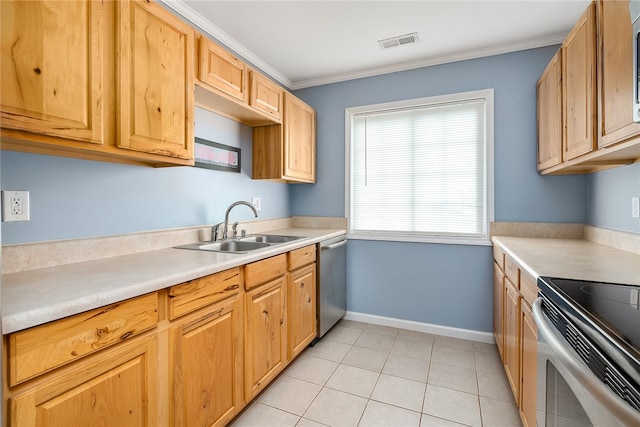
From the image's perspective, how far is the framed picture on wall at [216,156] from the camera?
2221mm

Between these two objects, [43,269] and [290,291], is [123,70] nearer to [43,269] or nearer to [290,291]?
[43,269]

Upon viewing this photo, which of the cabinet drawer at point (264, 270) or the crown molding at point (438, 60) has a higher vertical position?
the crown molding at point (438, 60)

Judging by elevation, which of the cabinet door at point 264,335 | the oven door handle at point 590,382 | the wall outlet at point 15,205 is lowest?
the cabinet door at point 264,335

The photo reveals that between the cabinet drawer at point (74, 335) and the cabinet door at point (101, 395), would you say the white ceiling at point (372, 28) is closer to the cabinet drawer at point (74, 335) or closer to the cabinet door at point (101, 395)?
the cabinet drawer at point (74, 335)

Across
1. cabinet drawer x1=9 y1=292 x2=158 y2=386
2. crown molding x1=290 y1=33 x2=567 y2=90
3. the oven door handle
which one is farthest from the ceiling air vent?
cabinet drawer x1=9 y1=292 x2=158 y2=386

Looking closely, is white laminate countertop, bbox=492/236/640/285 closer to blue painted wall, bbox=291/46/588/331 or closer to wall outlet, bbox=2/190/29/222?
blue painted wall, bbox=291/46/588/331

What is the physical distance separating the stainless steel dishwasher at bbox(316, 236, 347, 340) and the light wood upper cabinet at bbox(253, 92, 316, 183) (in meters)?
0.75

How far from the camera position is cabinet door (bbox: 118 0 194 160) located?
1.35 m

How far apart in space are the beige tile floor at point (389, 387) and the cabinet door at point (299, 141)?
63.2 inches

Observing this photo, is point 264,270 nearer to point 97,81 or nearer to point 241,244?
point 241,244

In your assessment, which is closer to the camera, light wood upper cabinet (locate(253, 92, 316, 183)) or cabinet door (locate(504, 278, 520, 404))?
cabinet door (locate(504, 278, 520, 404))

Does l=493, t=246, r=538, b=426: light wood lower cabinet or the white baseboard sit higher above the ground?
l=493, t=246, r=538, b=426: light wood lower cabinet

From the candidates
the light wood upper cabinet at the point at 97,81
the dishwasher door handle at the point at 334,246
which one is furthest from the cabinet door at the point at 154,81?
the dishwasher door handle at the point at 334,246

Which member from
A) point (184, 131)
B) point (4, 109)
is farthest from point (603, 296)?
point (4, 109)
